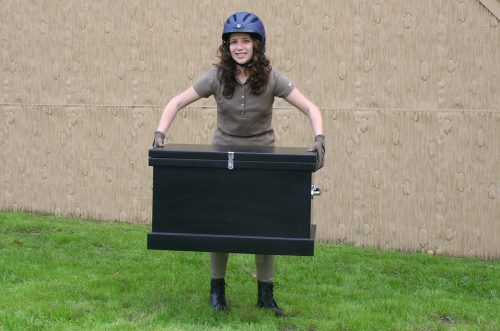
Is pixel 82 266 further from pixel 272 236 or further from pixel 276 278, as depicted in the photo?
pixel 272 236

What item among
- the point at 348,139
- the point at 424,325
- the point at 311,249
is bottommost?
the point at 424,325

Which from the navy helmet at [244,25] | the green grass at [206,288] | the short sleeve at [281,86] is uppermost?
the navy helmet at [244,25]

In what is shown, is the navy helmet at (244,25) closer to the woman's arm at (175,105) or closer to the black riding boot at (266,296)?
the woman's arm at (175,105)

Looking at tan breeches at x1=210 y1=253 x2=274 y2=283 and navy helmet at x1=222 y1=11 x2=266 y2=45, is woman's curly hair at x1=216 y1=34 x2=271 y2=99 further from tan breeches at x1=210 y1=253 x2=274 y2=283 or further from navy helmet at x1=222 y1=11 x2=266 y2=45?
tan breeches at x1=210 y1=253 x2=274 y2=283

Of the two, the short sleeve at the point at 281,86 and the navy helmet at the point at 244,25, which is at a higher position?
the navy helmet at the point at 244,25

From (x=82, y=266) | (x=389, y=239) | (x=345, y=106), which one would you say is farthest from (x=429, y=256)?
A: (x=82, y=266)

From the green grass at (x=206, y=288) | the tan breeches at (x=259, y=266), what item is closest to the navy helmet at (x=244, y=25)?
the tan breeches at (x=259, y=266)

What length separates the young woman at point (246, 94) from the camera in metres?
4.89

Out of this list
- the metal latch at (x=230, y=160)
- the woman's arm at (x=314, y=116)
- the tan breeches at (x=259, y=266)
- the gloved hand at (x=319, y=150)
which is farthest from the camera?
the tan breeches at (x=259, y=266)

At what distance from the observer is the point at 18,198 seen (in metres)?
9.09

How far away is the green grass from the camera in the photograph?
192 inches

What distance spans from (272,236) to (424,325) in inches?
44.6

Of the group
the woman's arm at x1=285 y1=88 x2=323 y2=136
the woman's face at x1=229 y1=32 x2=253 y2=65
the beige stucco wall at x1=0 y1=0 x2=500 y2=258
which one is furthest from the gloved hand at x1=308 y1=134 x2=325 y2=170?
the beige stucco wall at x1=0 y1=0 x2=500 y2=258

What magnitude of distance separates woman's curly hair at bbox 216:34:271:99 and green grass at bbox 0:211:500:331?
A: 1.32 m
